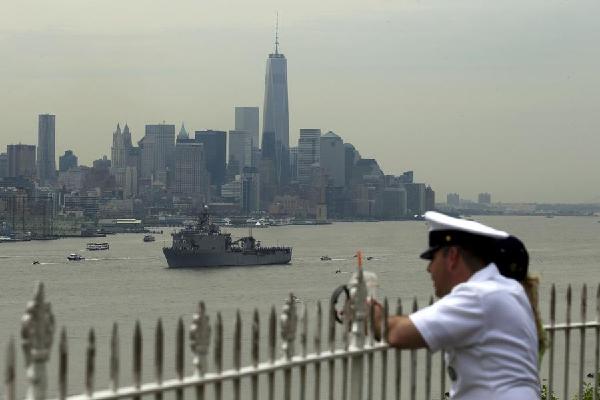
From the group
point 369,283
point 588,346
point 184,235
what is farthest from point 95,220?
point 369,283

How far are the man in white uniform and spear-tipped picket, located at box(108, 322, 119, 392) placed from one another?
2.62 ft

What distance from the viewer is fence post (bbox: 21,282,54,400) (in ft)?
8.84

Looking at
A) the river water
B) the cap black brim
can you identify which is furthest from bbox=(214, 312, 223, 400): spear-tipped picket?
the river water

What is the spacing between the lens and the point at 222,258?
9544 cm

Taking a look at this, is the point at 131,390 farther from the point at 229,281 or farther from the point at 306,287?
the point at 229,281

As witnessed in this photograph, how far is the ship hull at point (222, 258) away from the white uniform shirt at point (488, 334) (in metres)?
87.9

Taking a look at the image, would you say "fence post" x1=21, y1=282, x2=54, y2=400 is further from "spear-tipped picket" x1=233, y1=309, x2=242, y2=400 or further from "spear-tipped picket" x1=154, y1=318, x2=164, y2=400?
"spear-tipped picket" x1=233, y1=309, x2=242, y2=400

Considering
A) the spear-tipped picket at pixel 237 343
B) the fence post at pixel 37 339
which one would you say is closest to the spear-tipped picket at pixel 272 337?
the spear-tipped picket at pixel 237 343

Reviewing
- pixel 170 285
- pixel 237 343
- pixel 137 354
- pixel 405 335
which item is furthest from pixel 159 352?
pixel 170 285

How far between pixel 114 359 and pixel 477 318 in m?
0.99

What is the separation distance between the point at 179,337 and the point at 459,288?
0.78m

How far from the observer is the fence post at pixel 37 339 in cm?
269

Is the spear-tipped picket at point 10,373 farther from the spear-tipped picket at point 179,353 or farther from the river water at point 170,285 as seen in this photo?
the river water at point 170,285

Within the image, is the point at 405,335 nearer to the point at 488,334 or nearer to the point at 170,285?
the point at 488,334
